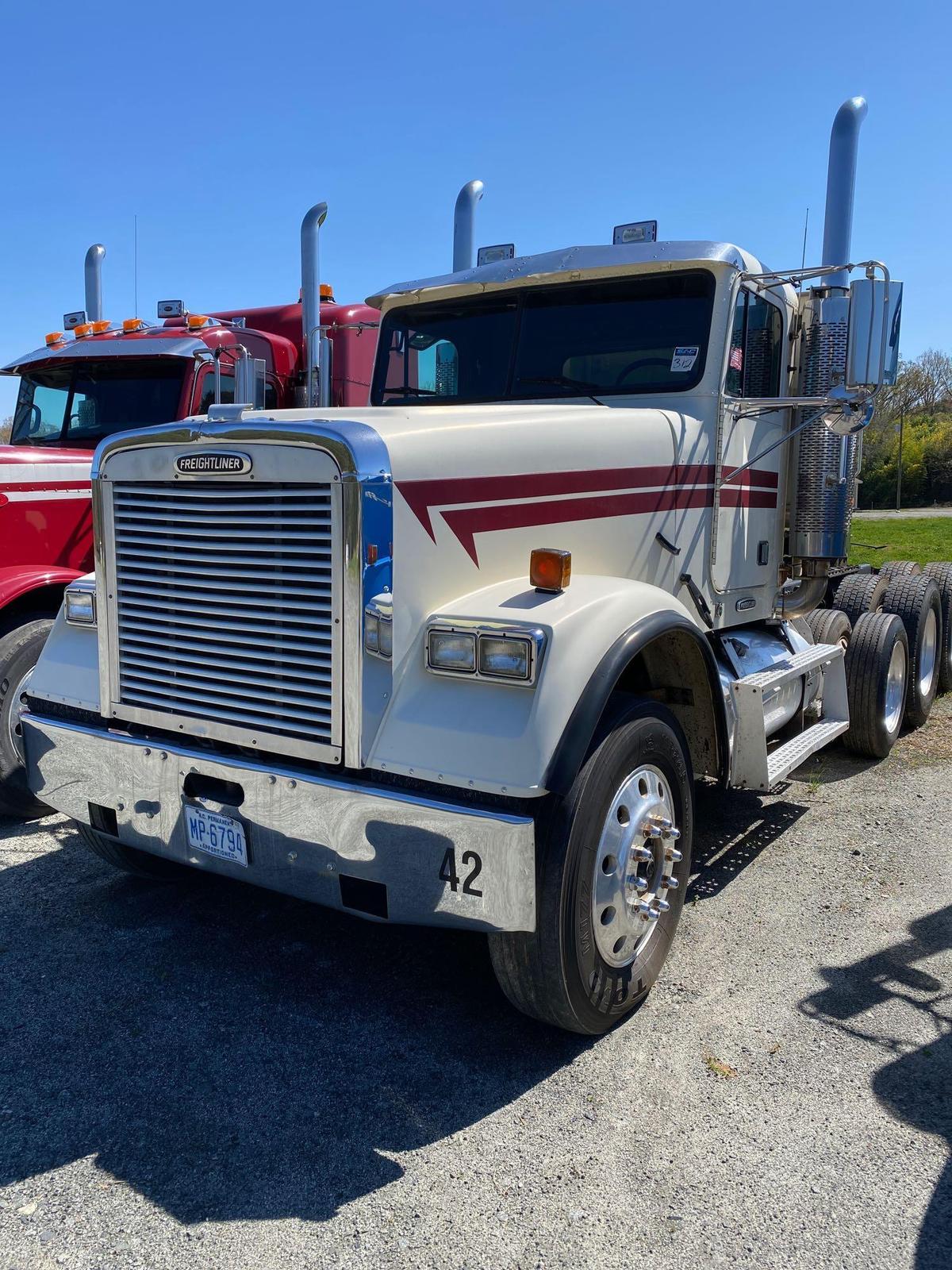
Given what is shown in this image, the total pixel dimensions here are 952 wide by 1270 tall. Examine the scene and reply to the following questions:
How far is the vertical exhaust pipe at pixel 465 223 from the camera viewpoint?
7.44 m

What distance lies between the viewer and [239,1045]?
3.28m

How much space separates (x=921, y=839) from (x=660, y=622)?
8.52 ft

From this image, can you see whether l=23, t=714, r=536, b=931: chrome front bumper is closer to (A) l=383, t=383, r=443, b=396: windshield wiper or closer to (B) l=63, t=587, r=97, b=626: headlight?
(B) l=63, t=587, r=97, b=626: headlight

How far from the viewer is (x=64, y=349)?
6.81m

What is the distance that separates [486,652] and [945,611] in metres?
6.43

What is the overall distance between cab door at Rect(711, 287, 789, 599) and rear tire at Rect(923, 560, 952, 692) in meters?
3.15

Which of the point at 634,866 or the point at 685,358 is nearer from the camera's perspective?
→ the point at 634,866

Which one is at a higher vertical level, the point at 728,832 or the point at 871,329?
the point at 871,329

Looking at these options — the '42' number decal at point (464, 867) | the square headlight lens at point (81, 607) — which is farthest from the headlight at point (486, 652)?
the square headlight lens at point (81, 607)

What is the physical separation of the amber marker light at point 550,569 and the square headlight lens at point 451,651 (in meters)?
0.43

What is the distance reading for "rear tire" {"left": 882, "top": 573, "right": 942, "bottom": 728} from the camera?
721 centimetres

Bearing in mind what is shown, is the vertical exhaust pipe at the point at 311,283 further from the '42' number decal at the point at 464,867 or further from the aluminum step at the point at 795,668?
the '42' number decal at the point at 464,867

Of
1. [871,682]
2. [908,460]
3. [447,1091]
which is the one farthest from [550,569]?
[908,460]

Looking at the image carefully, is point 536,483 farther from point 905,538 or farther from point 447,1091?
point 905,538
